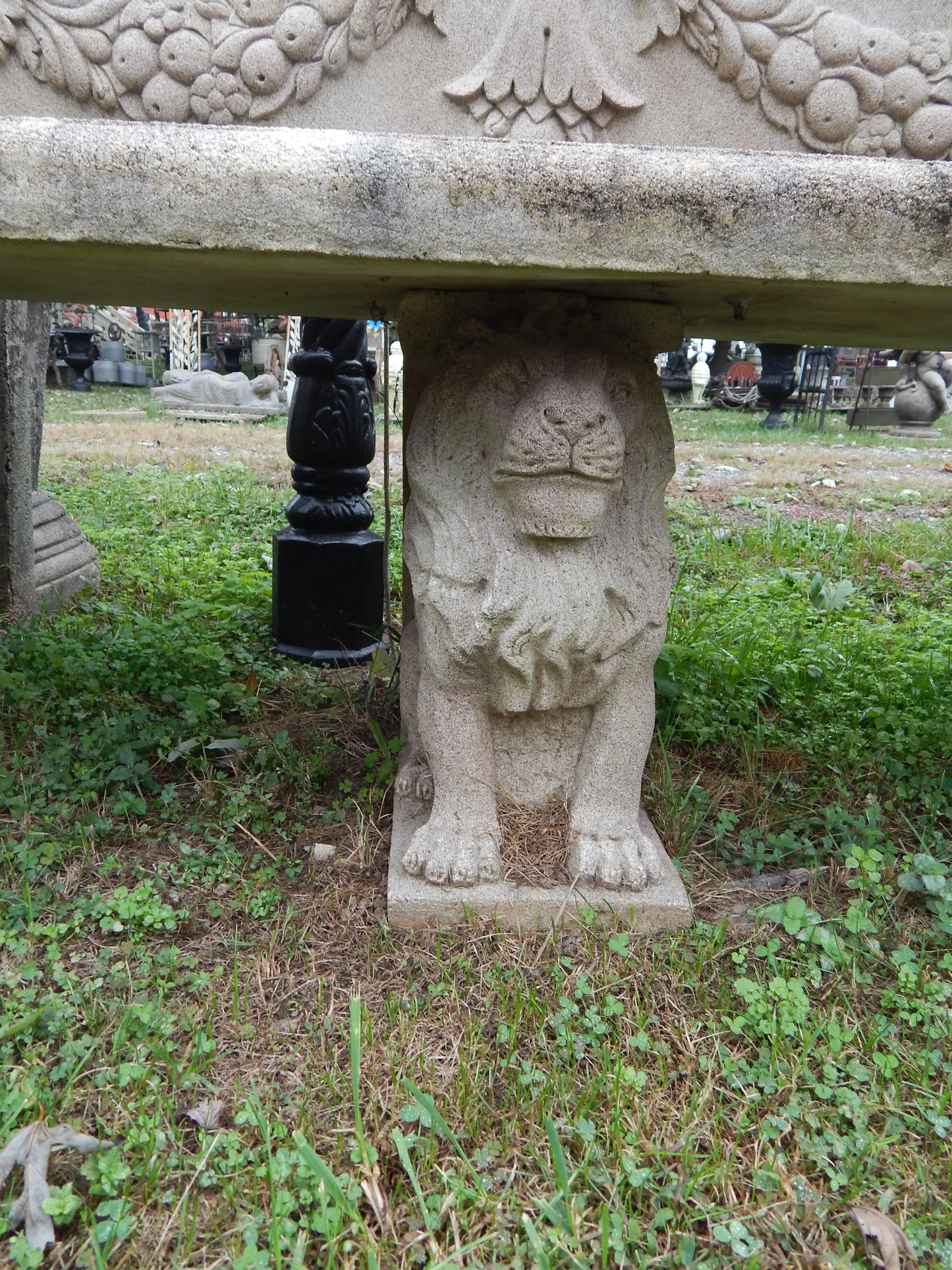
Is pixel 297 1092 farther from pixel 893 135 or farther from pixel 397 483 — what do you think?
pixel 397 483

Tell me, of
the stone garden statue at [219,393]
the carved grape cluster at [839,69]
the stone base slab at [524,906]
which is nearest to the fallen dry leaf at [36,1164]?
the stone base slab at [524,906]

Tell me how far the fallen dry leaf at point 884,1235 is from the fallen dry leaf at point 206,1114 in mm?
889

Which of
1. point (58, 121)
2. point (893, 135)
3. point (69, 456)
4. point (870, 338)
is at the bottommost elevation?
point (69, 456)

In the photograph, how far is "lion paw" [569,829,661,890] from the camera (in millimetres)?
1909

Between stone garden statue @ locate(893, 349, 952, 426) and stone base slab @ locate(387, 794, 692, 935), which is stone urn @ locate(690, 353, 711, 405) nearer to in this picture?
stone garden statue @ locate(893, 349, 952, 426)

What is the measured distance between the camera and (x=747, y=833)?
221cm

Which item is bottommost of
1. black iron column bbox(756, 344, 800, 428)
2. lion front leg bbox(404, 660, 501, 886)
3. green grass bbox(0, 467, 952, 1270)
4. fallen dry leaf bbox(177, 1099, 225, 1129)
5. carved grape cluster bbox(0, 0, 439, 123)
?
fallen dry leaf bbox(177, 1099, 225, 1129)

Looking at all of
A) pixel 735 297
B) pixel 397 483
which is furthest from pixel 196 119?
pixel 397 483

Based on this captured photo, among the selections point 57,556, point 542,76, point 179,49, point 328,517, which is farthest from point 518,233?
point 57,556

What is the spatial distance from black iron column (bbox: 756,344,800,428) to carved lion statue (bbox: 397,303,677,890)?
11127 mm

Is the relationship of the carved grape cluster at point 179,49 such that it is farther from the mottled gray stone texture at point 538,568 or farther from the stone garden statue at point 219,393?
the stone garden statue at point 219,393

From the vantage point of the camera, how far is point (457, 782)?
6.49 feet

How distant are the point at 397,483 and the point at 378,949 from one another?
5026mm

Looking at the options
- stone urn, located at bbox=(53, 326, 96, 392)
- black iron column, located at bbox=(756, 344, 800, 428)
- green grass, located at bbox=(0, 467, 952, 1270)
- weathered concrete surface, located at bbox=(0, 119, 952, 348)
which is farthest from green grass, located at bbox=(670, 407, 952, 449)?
stone urn, located at bbox=(53, 326, 96, 392)
